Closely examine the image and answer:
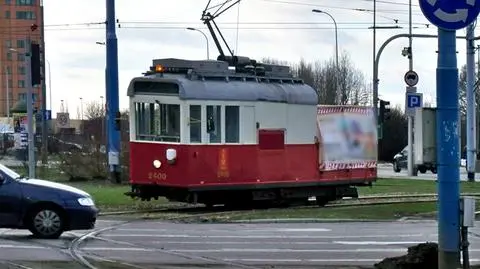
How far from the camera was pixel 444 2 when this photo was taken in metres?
8.22

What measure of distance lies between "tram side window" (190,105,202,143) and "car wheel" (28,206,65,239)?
6.39 metres

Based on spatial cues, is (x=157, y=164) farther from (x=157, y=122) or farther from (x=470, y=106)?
(x=470, y=106)

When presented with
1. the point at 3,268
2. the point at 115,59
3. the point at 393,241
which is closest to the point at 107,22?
the point at 115,59

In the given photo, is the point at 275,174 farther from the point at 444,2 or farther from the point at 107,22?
the point at 444,2

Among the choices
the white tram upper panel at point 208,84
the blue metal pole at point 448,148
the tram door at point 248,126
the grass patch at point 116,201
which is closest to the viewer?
the blue metal pole at point 448,148

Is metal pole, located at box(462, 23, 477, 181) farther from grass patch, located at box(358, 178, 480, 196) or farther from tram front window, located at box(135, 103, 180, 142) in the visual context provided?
tram front window, located at box(135, 103, 180, 142)

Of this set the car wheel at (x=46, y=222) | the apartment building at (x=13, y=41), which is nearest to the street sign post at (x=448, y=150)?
the car wheel at (x=46, y=222)

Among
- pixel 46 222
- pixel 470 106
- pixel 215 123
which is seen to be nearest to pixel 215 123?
pixel 215 123

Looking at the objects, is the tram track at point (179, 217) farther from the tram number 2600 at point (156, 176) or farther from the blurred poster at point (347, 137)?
the blurred poster at point (347, 137)

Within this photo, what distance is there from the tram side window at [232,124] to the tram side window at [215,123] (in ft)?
0.65

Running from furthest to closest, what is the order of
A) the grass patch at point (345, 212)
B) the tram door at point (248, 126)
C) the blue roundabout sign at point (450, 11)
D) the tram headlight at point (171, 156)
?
1. the tram door at point (248, 126)
2. the tram headlight at point (171, 156)
3. the grass patch at point (345, 212)
4. the blue roundabout sign at point (450, 11)

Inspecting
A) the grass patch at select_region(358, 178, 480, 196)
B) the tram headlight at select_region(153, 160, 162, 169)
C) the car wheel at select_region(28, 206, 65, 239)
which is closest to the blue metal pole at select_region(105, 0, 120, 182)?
the tram headlight at select_region(153, 160, 162, 169)

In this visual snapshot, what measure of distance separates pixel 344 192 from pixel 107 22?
1069cm

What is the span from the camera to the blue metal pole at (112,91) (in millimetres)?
27531
